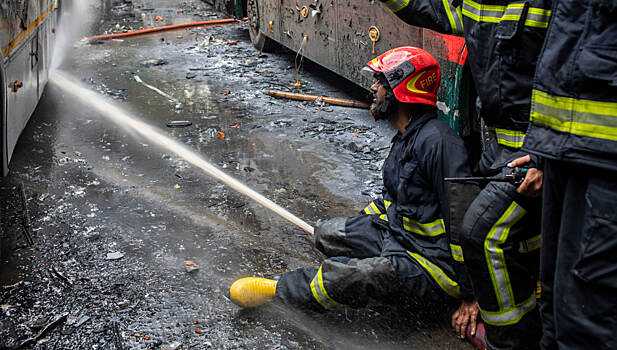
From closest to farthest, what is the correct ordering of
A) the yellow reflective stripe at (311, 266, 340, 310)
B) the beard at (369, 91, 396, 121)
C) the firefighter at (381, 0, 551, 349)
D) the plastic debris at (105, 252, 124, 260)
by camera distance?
1. the firefighter at (381, 0, 551, 349)
2. the yellow reflective stripe at (311, 266, 340, 310)
3. the beard at (369, 91, 396, 121)
4. the plastic debris at (105, 252, 124, 260)

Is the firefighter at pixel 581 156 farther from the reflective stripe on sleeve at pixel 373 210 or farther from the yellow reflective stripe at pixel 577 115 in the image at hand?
the reflective stripe on sleeve at pixel 373 210

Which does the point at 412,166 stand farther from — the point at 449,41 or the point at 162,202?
the point at 162,202

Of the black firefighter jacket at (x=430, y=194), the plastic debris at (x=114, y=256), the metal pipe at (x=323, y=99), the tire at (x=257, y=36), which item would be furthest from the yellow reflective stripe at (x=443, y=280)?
the tire at (x=257, y=36)

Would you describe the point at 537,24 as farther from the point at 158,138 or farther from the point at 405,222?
the point at 158,138

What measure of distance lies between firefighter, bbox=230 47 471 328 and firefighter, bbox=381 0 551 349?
0.29 meters

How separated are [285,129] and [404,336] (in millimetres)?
3671

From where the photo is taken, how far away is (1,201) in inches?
173

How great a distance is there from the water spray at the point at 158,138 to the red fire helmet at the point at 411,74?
133 cm

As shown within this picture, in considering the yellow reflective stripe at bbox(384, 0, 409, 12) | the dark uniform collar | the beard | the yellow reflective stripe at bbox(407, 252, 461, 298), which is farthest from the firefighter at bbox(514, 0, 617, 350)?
the yellow reflective stripe at bbox(384, 0, 409, 12)

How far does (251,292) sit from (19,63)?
9.82 feet

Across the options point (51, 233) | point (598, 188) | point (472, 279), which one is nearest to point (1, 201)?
point (51, 233)

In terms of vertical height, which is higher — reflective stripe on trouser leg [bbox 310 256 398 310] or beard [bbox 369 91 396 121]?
beard [bbox 369 91 396 121]

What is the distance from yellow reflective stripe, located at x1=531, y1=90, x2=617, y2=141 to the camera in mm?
1767

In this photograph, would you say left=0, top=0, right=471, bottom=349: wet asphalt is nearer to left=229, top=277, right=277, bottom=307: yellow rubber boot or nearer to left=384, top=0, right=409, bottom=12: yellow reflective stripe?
left=229, top=277, right=277, bottom=307: yellow rubber boot
